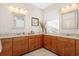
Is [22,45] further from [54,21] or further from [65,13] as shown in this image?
[65,13]

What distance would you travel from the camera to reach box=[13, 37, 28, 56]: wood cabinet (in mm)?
1553

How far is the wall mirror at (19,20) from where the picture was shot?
4.76 ft

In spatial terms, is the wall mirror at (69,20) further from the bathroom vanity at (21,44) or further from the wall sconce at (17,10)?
the wall sconce at (17,10)

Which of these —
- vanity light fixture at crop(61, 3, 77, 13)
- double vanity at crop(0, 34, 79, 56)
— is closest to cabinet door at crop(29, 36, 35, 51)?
double vanity at crop(0, 34, 79, 56)

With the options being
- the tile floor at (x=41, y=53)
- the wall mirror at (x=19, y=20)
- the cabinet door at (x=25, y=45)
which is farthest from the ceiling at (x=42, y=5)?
the tile floor at (x=41, y=53)

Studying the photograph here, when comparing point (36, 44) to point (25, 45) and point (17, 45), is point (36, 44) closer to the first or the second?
point (25, 45)

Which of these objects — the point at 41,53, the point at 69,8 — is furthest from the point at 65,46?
the point at 69,8

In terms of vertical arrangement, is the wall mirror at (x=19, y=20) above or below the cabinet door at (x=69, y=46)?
above

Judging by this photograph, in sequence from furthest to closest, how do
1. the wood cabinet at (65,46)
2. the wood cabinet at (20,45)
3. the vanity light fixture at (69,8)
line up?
the wood cabinet at (20,45) → the wood cabinet at (65,46) → the vanity light fixture at (69,8)

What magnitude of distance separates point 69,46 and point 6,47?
1.17 metres

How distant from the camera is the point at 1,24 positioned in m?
1.37

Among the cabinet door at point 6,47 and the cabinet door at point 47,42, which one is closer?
the cabinet door at point 6,47

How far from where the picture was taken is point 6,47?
1.50 metres

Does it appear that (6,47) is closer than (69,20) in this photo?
No
